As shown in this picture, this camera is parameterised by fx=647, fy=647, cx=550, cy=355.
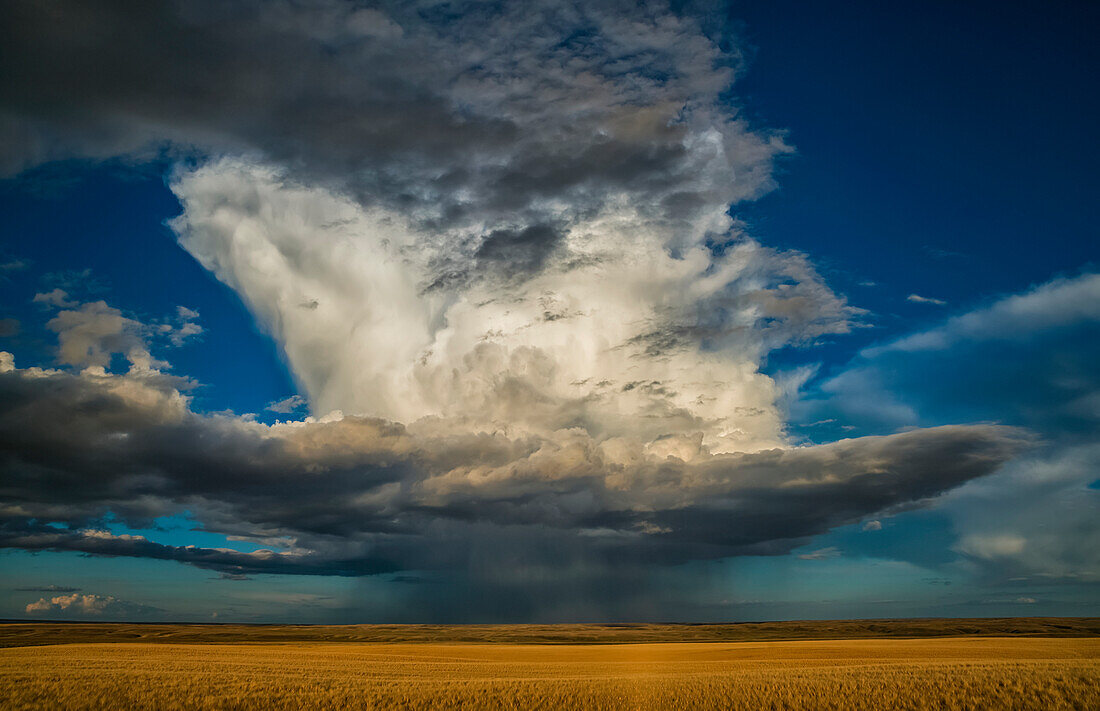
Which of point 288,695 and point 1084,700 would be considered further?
point 288,695

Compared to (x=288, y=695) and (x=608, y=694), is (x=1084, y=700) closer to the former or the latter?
(x=608, y=694)

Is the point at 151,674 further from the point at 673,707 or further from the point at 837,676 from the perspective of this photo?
the point at 837,676

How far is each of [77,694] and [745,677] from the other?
35328 mm

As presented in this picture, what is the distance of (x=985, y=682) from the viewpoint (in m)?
32.6

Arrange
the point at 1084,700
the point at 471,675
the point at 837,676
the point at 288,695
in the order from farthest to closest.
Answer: the point at 471,675
the point at 837,676
the point at 288,695
the point at 1084,700

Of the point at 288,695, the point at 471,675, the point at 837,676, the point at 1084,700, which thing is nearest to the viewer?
the point at 1084,700

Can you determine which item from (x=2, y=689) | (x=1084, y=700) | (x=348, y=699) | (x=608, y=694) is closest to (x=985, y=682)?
(x=1084, y=700)

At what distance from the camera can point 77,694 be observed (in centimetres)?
3109

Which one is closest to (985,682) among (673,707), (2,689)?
(673,707)

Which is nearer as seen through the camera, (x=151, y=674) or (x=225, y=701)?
(x=225, y=701)

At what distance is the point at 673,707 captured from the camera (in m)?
30.6

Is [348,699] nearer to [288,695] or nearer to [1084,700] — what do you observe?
[288,695]

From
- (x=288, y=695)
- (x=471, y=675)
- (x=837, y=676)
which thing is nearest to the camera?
(x=288, y=695)

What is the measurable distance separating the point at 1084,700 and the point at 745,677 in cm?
1602
